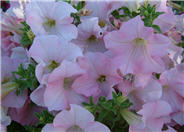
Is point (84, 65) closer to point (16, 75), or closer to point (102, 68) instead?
point (102, 68)

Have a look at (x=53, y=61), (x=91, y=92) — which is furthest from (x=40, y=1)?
(x=91, y=92)

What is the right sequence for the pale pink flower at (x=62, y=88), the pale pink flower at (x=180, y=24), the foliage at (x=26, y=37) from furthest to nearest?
the pale pink flower at (x=180, y=24)
the foliage at (x=26, y=37)
the pale pink flower at (x=62, y=88)

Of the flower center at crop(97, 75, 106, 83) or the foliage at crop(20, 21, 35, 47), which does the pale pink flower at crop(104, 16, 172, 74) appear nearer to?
the flower center at crop(97, 75, 106, 83)

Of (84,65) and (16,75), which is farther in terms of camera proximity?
(16,75)

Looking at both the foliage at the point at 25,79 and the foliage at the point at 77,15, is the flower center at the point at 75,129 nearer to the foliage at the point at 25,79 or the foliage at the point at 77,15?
the foliage at the point at 25,79

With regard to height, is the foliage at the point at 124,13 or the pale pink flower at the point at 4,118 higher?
the foliage at the point at 124,13

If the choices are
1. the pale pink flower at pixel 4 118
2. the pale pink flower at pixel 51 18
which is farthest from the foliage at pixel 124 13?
the pale pink flower at pixel 4 118

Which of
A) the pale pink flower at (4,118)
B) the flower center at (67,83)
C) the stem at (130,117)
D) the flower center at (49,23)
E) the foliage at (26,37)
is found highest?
the flower center at (49,23)

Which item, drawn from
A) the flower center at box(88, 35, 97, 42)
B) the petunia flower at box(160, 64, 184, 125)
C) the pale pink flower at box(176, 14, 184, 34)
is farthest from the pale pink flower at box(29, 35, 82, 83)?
the pale pink flower at box(176, 14, 184, 34)
